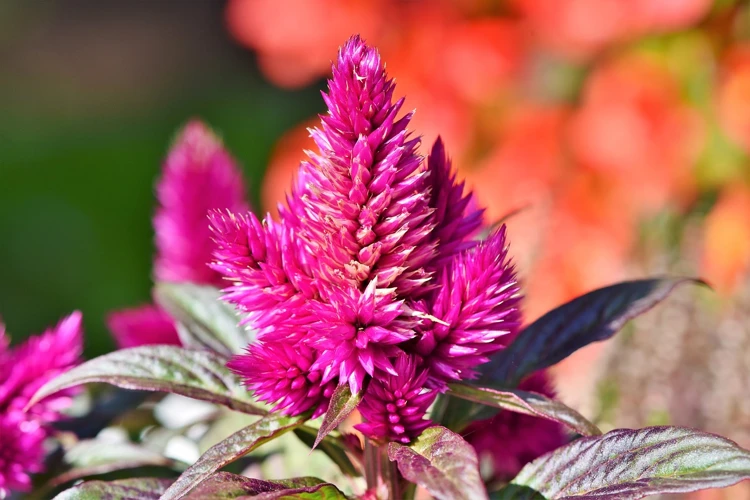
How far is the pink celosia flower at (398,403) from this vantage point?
647mm

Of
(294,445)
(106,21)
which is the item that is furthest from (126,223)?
(294,445)

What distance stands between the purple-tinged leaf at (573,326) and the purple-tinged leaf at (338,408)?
0.66 ft

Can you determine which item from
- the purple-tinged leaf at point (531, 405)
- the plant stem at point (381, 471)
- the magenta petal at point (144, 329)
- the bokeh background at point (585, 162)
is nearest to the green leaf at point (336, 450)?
the plant stem at point (381, 471)

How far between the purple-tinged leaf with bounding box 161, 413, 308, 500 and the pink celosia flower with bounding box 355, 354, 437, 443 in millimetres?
62

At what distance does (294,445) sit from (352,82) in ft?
1.60

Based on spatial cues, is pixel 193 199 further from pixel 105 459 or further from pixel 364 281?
pixel 364 281

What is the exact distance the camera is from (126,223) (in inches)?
165

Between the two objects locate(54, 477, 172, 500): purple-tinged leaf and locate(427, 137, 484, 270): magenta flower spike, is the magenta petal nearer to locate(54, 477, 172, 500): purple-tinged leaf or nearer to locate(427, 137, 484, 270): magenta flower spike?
locate(54, 477, 172, 500): purple-tinged leaf

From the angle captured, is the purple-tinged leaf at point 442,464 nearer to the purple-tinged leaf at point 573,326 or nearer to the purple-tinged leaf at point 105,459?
the purple-tinged leaf at point 573,326

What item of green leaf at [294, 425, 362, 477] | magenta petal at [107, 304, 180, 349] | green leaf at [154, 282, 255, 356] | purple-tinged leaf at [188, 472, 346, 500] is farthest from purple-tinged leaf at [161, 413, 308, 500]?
magenta petal at [107, 304, 180, 349]

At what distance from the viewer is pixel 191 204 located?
46.0 inches

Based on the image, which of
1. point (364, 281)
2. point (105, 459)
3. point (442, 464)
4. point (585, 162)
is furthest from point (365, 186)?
point (585, 162)

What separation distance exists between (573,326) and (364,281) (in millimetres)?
260

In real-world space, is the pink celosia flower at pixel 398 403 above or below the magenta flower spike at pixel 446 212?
below
